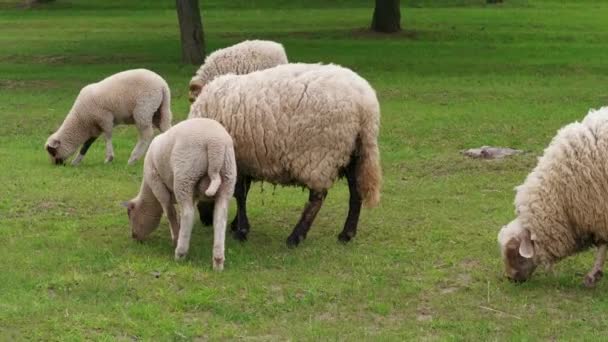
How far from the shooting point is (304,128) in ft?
30.7

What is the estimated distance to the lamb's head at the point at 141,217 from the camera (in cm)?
953

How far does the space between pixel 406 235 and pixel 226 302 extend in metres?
2.81

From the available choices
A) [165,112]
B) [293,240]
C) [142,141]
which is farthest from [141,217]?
[165,112]

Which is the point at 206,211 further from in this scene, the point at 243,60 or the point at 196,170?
the point at 243,60

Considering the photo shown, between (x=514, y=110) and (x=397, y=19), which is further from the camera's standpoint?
(x=397, y=19)

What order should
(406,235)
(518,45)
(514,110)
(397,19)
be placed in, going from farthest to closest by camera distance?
(397,19) → (518,45) → (514,110) → (406,235)

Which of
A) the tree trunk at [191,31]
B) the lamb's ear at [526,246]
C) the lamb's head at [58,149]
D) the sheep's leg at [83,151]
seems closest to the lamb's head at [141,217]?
the lamb's ear at [526,246]

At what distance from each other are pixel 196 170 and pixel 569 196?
3085 millimetres

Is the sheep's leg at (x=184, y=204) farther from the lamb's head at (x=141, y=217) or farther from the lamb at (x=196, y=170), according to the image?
the lamb's head at (x=141, y=217)

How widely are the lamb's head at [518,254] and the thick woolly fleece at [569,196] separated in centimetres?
3

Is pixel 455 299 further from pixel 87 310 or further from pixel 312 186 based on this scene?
pixel 87 310

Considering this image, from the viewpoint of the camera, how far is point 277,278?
850 cm

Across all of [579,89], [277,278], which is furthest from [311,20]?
[277,278]

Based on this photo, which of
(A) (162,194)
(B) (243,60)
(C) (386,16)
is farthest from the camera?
(C) (386,16)
